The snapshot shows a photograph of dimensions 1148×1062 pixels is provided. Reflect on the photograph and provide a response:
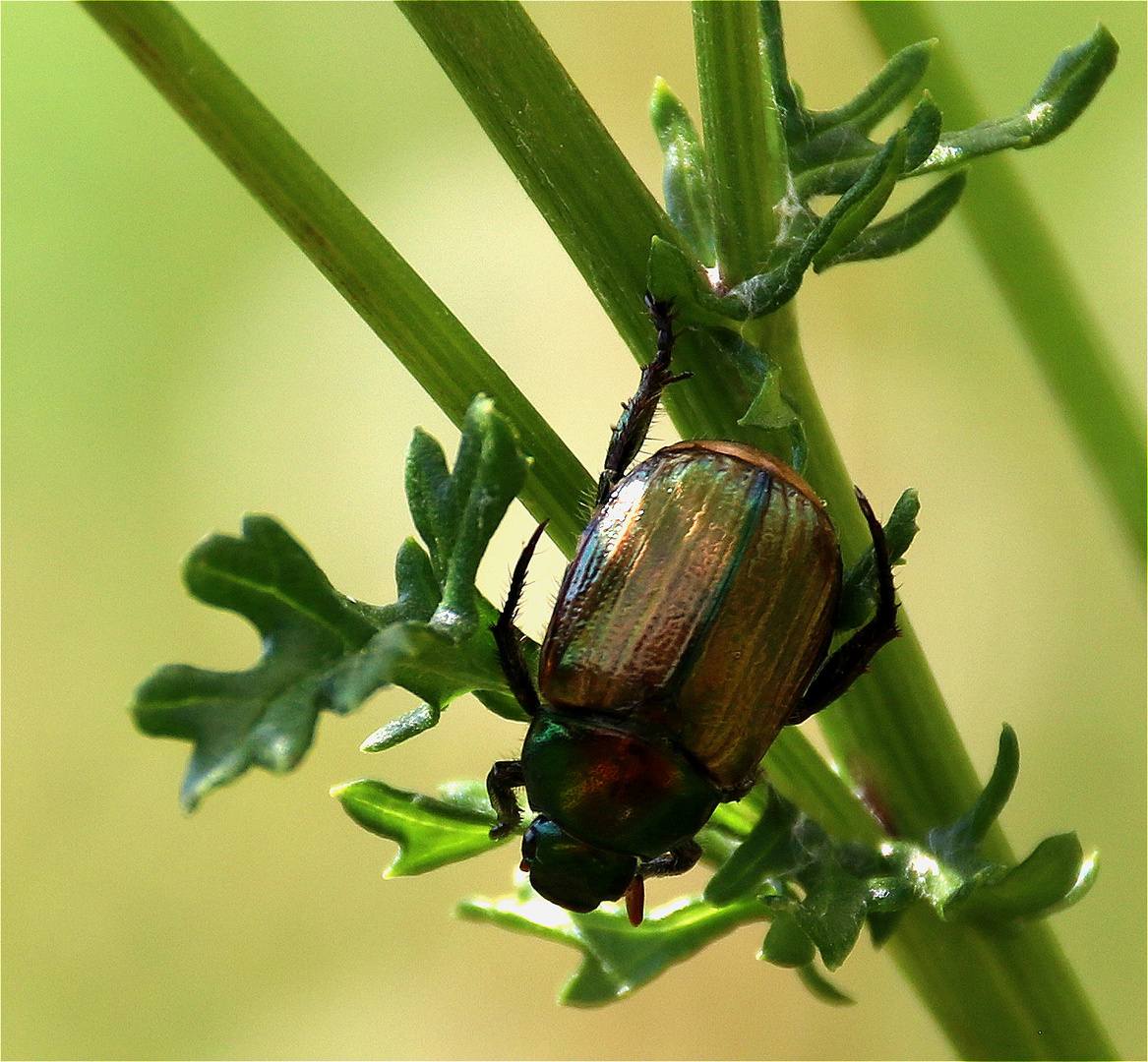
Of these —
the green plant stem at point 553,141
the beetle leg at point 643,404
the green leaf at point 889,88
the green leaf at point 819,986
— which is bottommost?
the green leaf at point 819,986

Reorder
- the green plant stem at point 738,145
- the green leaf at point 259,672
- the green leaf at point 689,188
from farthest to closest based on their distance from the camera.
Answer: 1. the green leaf at point 689,188
2. the green plant stem at point 738,145
3. the green leaf at point 259,672

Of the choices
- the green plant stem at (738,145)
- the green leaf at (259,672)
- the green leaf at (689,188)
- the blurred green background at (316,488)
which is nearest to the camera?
the green leaf at (259,672)

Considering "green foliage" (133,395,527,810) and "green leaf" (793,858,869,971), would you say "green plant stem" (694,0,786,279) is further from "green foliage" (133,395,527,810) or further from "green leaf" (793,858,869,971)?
"green leaf" (793,858,869,971)

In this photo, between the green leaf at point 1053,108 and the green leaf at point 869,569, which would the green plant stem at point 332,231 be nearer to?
the green leaf at point 869,569

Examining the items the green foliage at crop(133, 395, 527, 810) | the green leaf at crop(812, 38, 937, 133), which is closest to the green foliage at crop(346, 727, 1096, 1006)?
the green foliage at crop(133, 395, 527, 810)

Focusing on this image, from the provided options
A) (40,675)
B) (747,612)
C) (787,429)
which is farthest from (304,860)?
(787,429)

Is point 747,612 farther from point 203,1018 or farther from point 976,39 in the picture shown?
point 203,1018

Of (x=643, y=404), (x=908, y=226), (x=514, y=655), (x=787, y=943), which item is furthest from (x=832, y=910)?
(x=908, y=226)

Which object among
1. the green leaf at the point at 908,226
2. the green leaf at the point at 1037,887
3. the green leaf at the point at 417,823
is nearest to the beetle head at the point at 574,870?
the green leaf at the point at 417,823

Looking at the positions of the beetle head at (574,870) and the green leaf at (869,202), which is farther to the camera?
the beetle head at (574,870)
